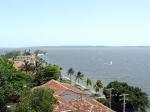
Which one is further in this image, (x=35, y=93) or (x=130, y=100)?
(x=130, y=100)

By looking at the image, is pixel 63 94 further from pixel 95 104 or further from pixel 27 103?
pixel 27 103

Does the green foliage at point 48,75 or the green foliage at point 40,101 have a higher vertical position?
the green foliage at point 40,101

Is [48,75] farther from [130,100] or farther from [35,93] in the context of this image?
[35,93]

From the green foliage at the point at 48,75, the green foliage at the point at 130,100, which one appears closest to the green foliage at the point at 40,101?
the green foliage at the point at 130,100

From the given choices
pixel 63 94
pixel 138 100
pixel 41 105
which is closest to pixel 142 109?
pixel 138 100

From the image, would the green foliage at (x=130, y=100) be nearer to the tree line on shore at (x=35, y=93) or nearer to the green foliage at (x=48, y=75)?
the tree line on shore at (x=35, y=93)

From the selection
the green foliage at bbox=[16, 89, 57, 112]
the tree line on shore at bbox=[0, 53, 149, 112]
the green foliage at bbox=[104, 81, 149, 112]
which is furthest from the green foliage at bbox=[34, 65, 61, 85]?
the green foliage at bbox=[16, 89, 57, 112]

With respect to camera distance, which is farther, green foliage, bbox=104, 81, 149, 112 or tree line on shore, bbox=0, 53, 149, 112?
green foliage, bbox=104, 81, 149, 112

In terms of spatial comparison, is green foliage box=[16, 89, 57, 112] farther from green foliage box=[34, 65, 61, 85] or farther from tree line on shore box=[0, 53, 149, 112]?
green foliage box=[34, 65, 61, 85]

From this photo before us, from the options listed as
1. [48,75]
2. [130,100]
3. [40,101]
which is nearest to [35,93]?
[40,101]

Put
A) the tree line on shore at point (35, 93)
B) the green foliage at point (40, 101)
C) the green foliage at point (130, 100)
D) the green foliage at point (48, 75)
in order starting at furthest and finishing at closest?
the green foliage at point (48, 75), the green foliage at point (130, 100), the tree line on shore at point (35, 93), the green foliage at point (40, 101)

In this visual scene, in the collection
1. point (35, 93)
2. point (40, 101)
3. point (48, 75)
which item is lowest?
point (48, 75)
